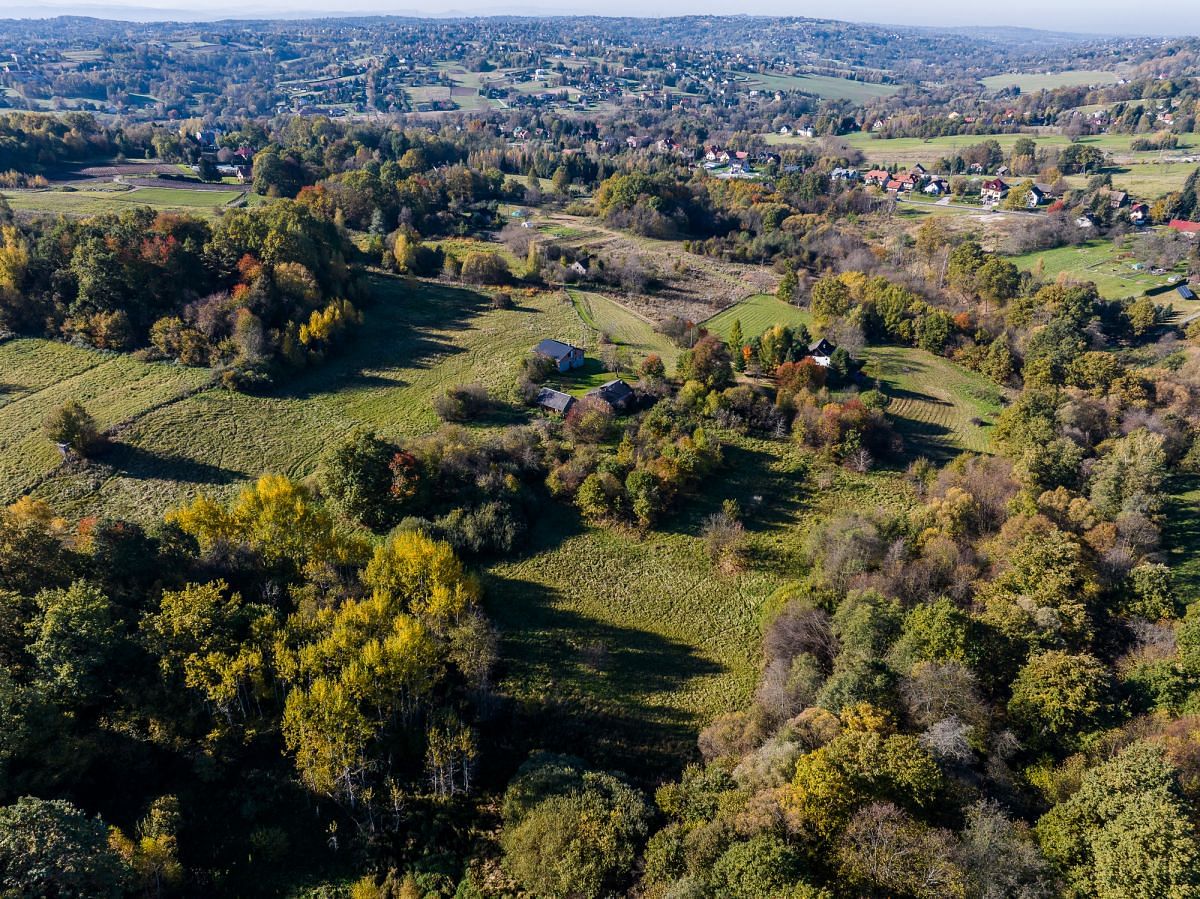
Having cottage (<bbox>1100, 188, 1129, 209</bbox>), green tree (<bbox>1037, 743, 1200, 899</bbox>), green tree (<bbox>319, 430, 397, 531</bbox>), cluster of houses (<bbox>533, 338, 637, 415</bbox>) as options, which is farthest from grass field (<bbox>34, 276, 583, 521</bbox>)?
cottage (<bbox>1100, 188, 1129, 209</bbox>)

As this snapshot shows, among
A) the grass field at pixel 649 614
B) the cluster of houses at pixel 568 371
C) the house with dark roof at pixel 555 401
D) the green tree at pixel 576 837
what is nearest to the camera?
the green tree at pixel 576 837

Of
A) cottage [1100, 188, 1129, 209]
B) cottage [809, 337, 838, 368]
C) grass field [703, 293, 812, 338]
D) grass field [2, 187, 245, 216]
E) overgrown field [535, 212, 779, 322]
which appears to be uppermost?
cottage [1100, 188, 1129, 209]

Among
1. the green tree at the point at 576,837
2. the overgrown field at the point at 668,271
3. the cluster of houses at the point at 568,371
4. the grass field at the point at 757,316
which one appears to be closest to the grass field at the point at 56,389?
the cluster of houses at the point at 568,371

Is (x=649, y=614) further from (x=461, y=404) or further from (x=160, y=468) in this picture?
(x=160, y=468)

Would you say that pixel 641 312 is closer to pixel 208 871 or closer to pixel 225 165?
pixel 208 871

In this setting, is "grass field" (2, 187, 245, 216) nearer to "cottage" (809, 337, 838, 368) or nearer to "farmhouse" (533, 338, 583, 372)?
"farmhouse" (533, 338, 583, 372)

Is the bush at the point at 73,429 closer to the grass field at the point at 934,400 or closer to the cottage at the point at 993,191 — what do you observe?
the grass field at the point at 934,400
